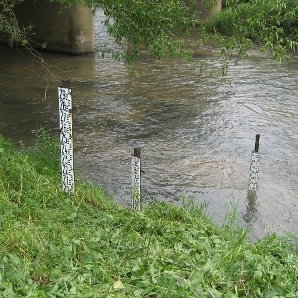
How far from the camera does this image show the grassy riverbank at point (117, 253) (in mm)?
3518

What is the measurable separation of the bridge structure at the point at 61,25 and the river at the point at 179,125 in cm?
81

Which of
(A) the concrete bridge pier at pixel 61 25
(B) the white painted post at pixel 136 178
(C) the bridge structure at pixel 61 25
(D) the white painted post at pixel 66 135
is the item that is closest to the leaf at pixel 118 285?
(D) the white painted post at pixel 66 135

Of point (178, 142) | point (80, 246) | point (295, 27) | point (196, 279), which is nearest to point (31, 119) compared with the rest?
point (178, 142)

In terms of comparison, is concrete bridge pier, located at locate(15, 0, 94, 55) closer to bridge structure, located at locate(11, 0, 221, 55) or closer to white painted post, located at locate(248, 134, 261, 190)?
bridge structure, located at locate(11, 0, 221, 55)

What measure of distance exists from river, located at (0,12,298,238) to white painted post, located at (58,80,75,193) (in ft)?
6.23

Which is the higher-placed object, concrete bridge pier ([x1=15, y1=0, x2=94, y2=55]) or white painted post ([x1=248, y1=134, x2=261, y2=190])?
concrete bridge pier ([x1=15, y1=0, x2=94, y2=55])

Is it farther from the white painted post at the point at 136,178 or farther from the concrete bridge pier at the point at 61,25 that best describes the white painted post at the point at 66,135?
the concrete bridge pier at the point at 61,25

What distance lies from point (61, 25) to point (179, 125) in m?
10.3

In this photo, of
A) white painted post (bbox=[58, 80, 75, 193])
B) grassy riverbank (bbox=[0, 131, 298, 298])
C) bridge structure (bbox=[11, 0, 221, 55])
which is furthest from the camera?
bridge structure (bbox=[11, 0, 221, 55])

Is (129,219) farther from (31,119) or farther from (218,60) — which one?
(218,60)

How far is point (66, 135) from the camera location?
5.94 meters

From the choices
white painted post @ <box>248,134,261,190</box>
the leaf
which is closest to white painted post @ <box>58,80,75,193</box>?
the leaf

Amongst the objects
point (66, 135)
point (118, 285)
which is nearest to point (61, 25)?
point (66, 135)

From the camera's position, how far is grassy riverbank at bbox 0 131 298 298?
3.52m
